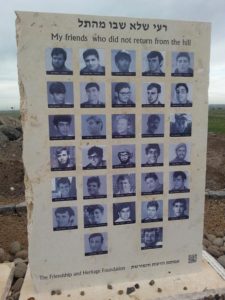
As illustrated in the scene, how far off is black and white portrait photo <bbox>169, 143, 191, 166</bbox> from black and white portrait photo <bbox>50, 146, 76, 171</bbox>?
1046mm

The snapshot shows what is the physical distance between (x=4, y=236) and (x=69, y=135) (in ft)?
9.15

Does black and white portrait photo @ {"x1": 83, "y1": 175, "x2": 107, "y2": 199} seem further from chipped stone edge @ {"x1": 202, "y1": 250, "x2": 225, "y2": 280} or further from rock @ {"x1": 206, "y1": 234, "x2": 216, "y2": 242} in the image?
rock @ {"x1": 206, "y1": 234, "x2": 216, "y2": 242}

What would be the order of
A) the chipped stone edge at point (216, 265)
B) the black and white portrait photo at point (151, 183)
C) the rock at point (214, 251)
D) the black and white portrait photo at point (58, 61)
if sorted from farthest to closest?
1. the rock at point (214, 251)
2. the chipped stone edge at point (216, 265)
3. the black and white portrait photo at point (151, 183)
4. the black and white portrait photo at point (58, 61)

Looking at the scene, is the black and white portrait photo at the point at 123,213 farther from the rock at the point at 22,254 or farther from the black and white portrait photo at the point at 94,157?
the rock at the point at 22,254

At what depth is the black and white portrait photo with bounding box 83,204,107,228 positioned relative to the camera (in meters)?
3.82

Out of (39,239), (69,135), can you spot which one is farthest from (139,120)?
(39,239)

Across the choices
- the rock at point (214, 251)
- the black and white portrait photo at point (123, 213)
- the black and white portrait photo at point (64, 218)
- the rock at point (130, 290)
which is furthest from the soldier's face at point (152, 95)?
the rock at point (214, 251)

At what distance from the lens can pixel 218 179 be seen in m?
9.60

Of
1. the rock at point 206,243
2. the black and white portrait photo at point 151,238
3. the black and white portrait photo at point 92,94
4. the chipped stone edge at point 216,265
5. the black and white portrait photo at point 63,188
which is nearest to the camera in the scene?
the black and white portrait photo at point 92,94

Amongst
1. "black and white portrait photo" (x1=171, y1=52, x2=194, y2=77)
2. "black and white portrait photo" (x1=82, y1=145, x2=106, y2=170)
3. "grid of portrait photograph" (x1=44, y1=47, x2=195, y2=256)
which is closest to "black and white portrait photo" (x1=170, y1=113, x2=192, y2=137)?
"grid of portrait photograph" (x1=44, y1=47, x2=195, y2=256)

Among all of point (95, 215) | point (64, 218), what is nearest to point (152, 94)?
point (95, 215)

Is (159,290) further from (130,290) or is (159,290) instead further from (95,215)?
(95,215)

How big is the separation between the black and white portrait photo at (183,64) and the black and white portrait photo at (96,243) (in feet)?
6.07

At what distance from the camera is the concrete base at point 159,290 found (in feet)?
12.4
